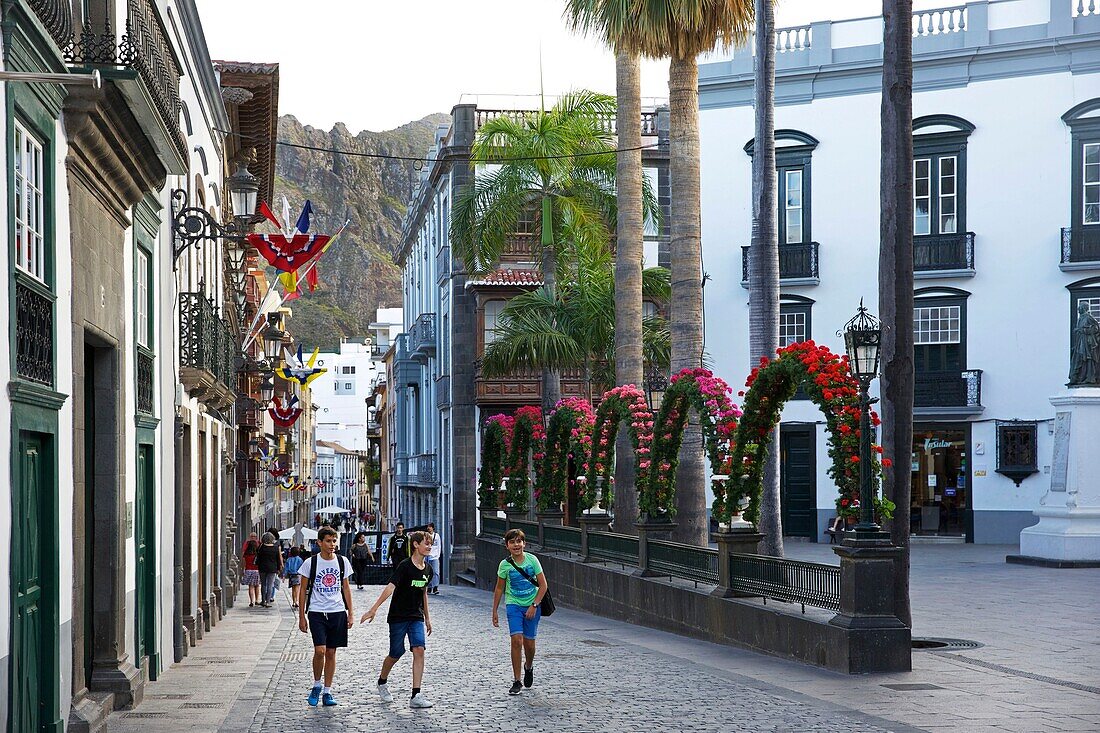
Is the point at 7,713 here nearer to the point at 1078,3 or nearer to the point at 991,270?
the point at 991,270

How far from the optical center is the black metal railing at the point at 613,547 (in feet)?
72.5

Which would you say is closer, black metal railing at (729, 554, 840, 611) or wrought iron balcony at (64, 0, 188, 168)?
wrought iron balcony at (64, 0, 188, 168)

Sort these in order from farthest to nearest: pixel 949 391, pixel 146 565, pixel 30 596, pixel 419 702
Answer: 1. pixel 949 391
2. pixel 146 565
3. pixel 419 702
4. pixel 30 596

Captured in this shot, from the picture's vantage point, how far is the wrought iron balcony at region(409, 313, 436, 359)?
48.2 metres

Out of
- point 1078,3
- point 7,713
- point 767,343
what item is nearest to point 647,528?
point 767,343

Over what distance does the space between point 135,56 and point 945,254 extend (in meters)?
28.1

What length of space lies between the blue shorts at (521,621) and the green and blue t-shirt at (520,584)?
0.06 metres

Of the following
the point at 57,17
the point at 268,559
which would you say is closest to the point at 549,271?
the point at 268,559

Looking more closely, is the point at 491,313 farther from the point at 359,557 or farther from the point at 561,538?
the point at 561,538

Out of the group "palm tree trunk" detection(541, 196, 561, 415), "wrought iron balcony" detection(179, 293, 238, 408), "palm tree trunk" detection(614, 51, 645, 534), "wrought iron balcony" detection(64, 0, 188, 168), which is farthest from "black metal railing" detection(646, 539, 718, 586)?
"palm tree trunk" detection(541, 196, 561, 415)

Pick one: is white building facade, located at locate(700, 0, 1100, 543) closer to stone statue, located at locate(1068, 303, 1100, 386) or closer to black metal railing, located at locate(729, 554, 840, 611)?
stone statue, located at locate(1068, 303, 1100, 386)

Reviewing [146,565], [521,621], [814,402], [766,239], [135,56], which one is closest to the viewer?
[135,56]

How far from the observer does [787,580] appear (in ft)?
51.4

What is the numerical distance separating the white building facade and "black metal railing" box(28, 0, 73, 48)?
28.2 metres
